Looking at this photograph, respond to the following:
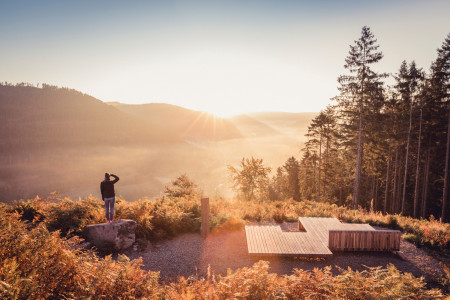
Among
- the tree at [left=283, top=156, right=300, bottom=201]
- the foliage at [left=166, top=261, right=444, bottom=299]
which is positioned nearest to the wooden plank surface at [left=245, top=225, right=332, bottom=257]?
the foliage at [left=166, top=261, right=444, bottom=299]

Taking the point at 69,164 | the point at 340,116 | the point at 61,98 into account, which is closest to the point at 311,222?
the point at 340,116

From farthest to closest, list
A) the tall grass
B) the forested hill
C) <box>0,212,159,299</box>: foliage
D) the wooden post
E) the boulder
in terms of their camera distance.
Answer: the forested hill → the wooden post → the tall grass → the boulder → <box>0,212,159,299</box>: foliage

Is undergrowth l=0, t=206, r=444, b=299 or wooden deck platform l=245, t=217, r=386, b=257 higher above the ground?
undergrowth l=0, t=206, r=444, b=299

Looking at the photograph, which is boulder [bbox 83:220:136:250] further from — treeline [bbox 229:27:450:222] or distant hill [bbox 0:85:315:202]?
distant hill [bbox 0:85:315:202]

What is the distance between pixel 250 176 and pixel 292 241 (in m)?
15.7

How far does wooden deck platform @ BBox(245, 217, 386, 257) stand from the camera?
7.99 meters

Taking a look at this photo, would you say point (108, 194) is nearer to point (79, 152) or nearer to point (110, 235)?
point (110, 235)

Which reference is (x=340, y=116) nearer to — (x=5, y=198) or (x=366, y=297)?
(x=366, y=297)

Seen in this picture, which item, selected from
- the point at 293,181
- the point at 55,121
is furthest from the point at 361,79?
the point at 55,121

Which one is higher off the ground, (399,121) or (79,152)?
(399,121)

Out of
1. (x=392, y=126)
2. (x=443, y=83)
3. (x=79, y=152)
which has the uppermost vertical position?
(x=443, y=83)

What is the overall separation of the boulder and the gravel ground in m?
0.52

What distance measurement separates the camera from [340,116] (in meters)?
21.0

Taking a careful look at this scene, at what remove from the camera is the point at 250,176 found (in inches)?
965
